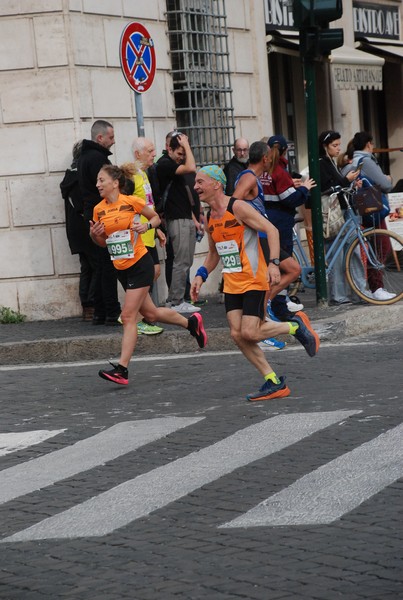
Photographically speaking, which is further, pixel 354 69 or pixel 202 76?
pixel 354 69

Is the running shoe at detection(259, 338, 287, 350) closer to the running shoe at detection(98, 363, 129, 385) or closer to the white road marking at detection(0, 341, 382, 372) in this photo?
the white road marking at detection(0, 341, 382, 372)

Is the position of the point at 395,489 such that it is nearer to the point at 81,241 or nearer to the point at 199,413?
the point at 199,413

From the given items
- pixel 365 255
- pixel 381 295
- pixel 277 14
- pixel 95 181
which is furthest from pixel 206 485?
pixel 277 14

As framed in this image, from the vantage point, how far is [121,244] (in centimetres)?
1075

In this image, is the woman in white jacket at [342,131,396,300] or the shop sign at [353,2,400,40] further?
the shop sign at [353,2,400,40]

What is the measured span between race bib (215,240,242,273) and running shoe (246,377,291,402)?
2.51ft

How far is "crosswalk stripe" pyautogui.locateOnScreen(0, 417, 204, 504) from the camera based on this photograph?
749 centimetres

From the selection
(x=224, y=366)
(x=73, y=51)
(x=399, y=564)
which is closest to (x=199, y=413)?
(x=224, y=366)

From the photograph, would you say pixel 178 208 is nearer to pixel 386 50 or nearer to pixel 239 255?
pixel 239 255

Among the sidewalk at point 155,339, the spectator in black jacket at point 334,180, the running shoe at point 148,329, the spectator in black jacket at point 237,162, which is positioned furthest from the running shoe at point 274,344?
the spectator in black jacket at point 237,162

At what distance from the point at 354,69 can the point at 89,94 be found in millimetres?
6792

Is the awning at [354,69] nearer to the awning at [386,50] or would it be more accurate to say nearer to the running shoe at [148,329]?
the awning at [386,50]

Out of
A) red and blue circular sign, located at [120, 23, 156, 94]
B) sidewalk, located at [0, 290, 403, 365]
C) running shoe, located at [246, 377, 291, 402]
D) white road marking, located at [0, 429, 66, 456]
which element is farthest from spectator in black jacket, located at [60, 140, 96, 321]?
white road marking, located at [0, 429, 66, 456]

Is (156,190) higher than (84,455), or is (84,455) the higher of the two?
(156,190)
